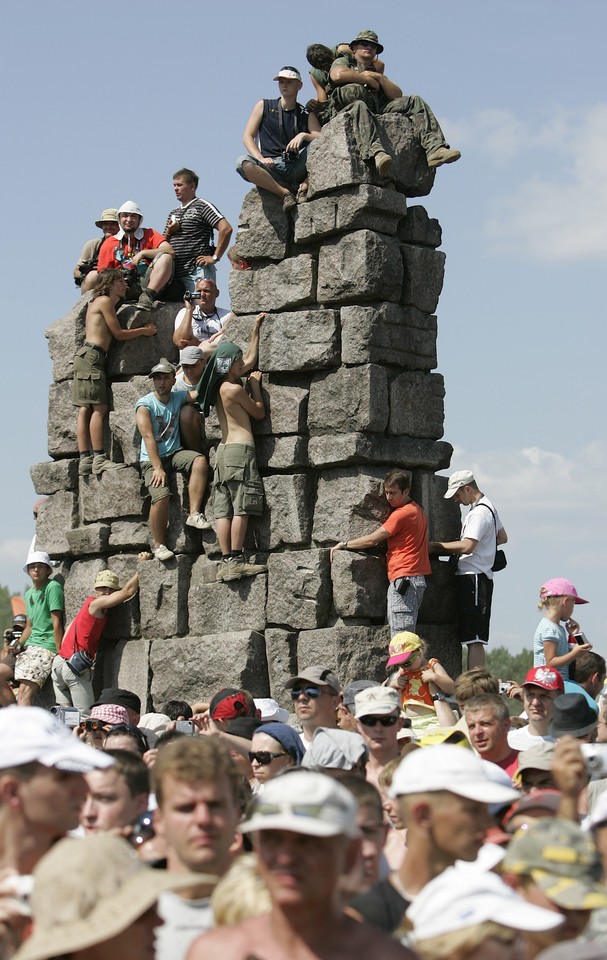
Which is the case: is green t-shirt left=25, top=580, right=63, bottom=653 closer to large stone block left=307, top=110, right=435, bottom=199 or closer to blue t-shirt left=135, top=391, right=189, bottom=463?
blue t-shirt left=135, top=391, right=189, bottom=463

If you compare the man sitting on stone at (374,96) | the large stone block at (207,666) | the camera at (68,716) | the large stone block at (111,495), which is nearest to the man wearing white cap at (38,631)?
the large stone block at (111,495)

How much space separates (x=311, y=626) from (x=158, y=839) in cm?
730

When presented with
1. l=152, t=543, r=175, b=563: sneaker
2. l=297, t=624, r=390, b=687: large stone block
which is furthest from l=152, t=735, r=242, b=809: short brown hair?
l=152, t=543, r=175, b=563: sneaker

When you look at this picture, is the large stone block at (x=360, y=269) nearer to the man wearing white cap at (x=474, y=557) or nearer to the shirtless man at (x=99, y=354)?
the man wearing white cap at (x=474, y=557)

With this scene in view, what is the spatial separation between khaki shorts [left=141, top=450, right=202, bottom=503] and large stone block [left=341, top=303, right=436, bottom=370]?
1721mm

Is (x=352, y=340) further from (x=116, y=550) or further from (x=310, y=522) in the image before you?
(x=116, y=550)

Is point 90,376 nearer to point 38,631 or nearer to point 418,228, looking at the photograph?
point 38,631

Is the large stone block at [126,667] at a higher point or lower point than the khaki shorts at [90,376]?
lower

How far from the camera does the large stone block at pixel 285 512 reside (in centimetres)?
1234

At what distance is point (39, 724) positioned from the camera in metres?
4.54

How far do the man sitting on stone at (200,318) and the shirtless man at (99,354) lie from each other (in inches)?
16.3

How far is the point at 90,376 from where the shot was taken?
14.0m

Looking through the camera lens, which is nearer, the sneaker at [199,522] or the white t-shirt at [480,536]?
the white t-shirt at [480,536]

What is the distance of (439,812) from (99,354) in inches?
397
